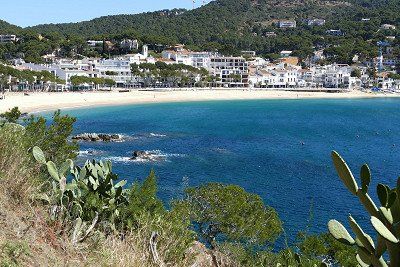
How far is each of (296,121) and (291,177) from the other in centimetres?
3138

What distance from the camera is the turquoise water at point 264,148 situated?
2275 centimetres

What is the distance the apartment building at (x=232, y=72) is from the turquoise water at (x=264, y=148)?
28.1 meters

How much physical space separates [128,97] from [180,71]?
69.2 feet

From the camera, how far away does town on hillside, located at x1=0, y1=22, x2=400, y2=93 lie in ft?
268

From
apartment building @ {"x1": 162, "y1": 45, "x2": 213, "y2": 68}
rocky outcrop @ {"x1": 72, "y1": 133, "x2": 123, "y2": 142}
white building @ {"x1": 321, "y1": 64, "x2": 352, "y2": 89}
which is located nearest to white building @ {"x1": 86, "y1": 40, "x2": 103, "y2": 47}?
apartment building @ {"x1": 162, "y1": 45, "x2": 213, "y2": 68}

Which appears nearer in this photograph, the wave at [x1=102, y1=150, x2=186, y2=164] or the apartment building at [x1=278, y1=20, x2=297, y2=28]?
the wave at [x1=102, y1=150, x2=186, y2=164]

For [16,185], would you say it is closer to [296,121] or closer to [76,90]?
[296,121]

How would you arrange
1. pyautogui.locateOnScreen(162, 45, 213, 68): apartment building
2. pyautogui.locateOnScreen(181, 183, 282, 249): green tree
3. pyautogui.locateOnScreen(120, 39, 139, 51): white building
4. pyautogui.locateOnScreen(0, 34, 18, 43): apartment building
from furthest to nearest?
pyautogui.locateOnScreen(120, 39, 139, 51): white building < pyautogui.locateOnScreen(0, 34, 18, 43): apartment building < pyautogui.locateOnScreen(162, 45, 213, 68): apartment building < pyautogui.locateOnScreen(181, 183, 282, 249): green tree

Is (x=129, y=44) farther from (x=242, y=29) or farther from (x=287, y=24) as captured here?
(x=287, y=24)

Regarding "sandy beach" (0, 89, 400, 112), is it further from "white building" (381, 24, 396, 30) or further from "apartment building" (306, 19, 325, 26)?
"apartment building" (306, 19, 325, 26)

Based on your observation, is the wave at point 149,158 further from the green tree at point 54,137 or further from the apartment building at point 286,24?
the apartment building at point 286,24

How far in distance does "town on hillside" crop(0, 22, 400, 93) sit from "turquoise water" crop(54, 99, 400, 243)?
1701 centimetres

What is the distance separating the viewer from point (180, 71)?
3770 inches

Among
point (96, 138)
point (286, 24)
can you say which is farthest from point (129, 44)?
point (96, 138)
